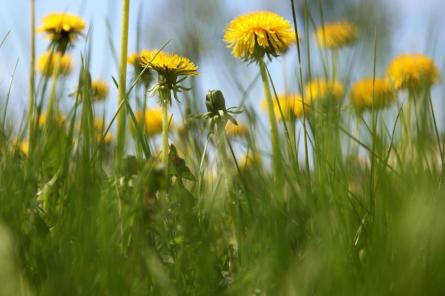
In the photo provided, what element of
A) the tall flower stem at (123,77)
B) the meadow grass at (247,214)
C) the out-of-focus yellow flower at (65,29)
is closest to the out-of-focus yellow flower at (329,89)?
the meadow grass at (247,214)

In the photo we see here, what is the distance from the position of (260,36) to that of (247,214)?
0.60 m

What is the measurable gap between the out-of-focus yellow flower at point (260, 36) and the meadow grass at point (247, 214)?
0.41 metres

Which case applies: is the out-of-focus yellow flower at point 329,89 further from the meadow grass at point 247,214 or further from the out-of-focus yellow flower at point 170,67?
the out-of-focus yellow flower at point 170,67

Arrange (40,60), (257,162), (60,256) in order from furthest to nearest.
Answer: (40,60)
(257,162)
(60,256)

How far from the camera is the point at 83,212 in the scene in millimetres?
699

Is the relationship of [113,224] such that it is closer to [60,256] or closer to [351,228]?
[60,256]

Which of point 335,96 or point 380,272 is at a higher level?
point 335,96

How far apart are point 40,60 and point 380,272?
2.37 metres

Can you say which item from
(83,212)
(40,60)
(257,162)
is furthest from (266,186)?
(40,60)

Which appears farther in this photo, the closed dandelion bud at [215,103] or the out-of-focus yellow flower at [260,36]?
the out-of-focus yellow flower at [260,36]

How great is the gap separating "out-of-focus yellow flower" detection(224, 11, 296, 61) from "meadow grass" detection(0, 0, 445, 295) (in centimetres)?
41

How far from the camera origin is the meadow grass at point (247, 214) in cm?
58

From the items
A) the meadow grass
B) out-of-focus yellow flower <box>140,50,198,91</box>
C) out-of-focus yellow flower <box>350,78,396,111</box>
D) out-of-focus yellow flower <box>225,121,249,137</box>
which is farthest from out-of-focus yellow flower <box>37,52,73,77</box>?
out-of-focus yellow flower <box>350,78,396,111</box>

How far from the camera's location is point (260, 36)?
4.66 ft
